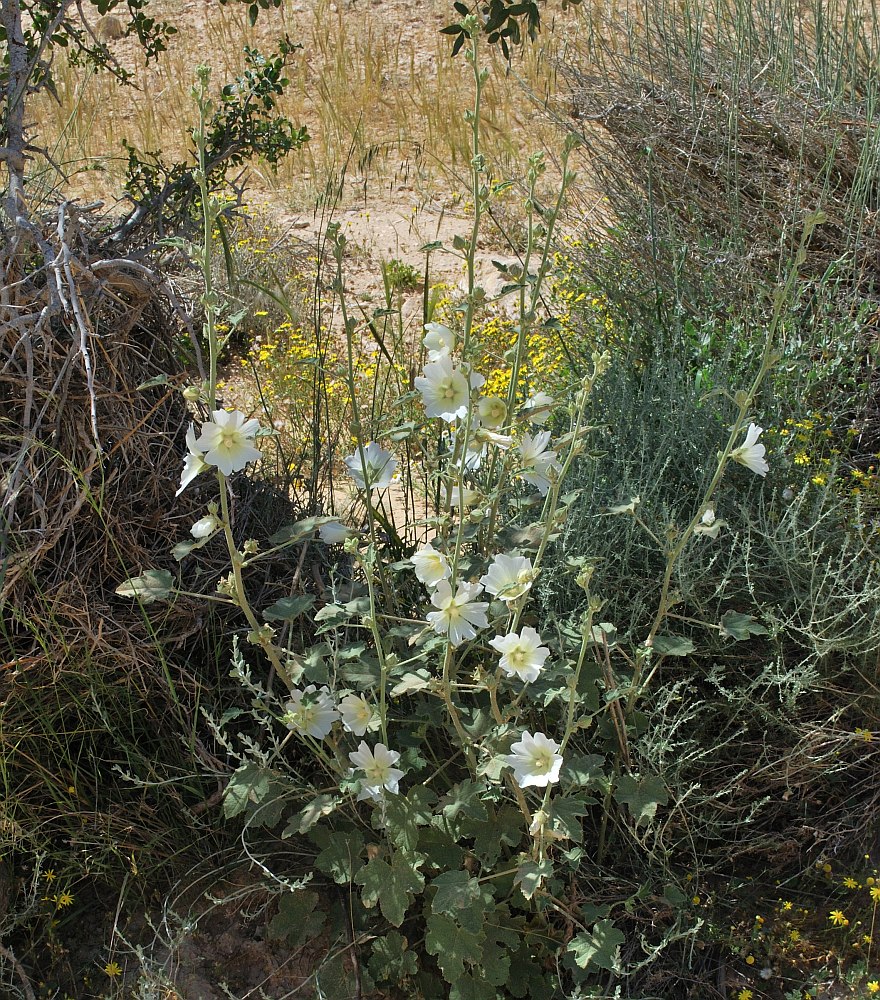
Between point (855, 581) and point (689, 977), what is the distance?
35.8 inches

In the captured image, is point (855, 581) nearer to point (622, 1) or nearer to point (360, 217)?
point (360, 217)

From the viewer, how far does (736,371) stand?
2.69m

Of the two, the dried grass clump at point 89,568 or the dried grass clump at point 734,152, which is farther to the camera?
the dried grass clump at point 734,152

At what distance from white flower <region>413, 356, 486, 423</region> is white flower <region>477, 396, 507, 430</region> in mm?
124

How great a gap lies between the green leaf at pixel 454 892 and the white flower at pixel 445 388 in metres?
0.74

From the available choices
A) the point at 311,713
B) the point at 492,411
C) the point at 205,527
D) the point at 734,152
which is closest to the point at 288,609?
the point at 311,713

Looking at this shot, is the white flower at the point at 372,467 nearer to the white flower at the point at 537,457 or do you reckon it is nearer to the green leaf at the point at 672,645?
the white flower at the point at 537,457

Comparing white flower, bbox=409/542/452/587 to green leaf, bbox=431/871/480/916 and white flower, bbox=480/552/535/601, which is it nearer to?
white flower, bbox=480/552/535/601

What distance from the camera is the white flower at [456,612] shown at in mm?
1462

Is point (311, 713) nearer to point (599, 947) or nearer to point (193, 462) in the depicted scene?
point (193, 462)

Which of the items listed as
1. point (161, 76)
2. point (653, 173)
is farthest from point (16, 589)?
point (161, 76)

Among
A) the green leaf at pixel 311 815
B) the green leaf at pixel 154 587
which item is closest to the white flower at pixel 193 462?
the green leaf at pixel 154 587

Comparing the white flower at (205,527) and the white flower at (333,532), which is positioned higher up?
the white flower at (205,527)

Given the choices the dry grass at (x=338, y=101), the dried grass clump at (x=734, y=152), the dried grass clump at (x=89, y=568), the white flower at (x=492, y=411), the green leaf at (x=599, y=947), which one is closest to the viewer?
the green leaf at (x=599, y=947)
